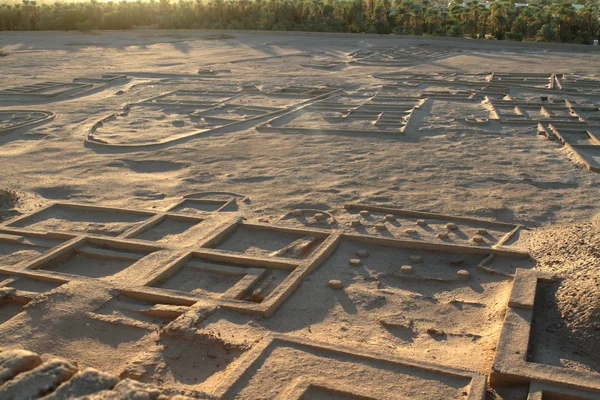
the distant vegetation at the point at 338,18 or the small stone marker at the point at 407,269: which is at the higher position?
the distant vegetation at the point at 338,18

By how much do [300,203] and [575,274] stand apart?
272 centimetres

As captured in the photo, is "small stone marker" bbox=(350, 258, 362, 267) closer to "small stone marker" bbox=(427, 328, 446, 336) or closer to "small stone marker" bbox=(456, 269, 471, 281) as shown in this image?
"small stone marker" bbox=(456, 269, 471, 281)

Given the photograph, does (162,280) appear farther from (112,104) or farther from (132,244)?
(112,104)

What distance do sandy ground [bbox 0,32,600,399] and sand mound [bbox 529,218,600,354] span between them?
0.8 inches

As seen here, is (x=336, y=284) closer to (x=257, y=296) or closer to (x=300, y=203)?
(x=257, y=296)

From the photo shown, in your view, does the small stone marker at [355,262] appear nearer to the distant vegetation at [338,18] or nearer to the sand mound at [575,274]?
the sand mound at [575,274]

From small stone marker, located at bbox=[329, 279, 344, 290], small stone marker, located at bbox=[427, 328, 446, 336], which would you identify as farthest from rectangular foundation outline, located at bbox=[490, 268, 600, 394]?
small stone marker, located at bbox=[329, 279, 344, 290]

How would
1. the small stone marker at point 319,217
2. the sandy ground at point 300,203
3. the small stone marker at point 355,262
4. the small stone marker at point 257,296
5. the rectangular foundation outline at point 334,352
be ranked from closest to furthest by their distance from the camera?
the rectangular foundation outline at point 334,352 → the sandy ground at point 300,203 → the small stone marker at point 257,296 → the small stone marker at point 355,262 → the small stone marker at point 319,217

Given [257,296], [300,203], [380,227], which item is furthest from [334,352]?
[300,203]

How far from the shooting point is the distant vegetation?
22169mm

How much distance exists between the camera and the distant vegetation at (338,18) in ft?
72.7

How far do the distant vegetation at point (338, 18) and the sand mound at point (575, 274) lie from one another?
712 inches

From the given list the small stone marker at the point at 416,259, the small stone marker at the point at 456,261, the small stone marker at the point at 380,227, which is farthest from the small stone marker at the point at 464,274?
the small stone marker at the point at 380,227

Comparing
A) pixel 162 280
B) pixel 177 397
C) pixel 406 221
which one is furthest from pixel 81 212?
pixel 177 397
